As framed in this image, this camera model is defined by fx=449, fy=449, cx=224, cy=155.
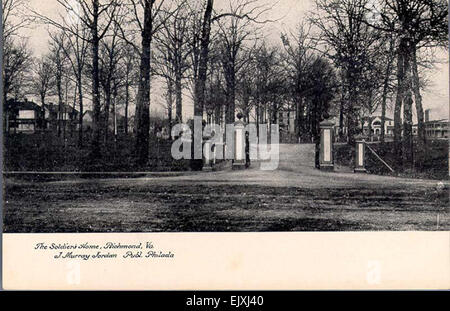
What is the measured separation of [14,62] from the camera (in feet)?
21.1

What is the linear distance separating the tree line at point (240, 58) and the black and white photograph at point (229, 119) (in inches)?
1.3

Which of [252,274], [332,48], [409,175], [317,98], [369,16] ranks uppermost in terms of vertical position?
[369,16]

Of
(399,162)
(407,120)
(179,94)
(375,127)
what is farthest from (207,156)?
(375,127)

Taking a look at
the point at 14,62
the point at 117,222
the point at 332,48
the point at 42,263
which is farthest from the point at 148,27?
the point at 42,263

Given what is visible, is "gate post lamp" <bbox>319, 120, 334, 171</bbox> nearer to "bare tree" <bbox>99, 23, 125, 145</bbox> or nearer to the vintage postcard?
the vintage postcard

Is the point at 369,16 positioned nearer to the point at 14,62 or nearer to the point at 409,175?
the point at 409,175

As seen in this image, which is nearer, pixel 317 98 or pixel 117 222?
pixel 117 222

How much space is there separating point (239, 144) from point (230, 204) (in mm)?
2677

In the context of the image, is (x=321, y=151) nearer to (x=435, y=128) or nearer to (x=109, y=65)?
(x=435, y=128)

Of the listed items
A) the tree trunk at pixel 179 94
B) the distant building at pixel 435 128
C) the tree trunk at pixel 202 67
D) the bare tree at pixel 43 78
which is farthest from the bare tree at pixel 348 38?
the bare tree at pixel 43 78

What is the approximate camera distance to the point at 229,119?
10.0 m

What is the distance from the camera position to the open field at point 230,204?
18.4 feet

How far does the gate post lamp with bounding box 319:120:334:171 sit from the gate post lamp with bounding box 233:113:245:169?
1.57 metres

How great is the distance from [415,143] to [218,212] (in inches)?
145
